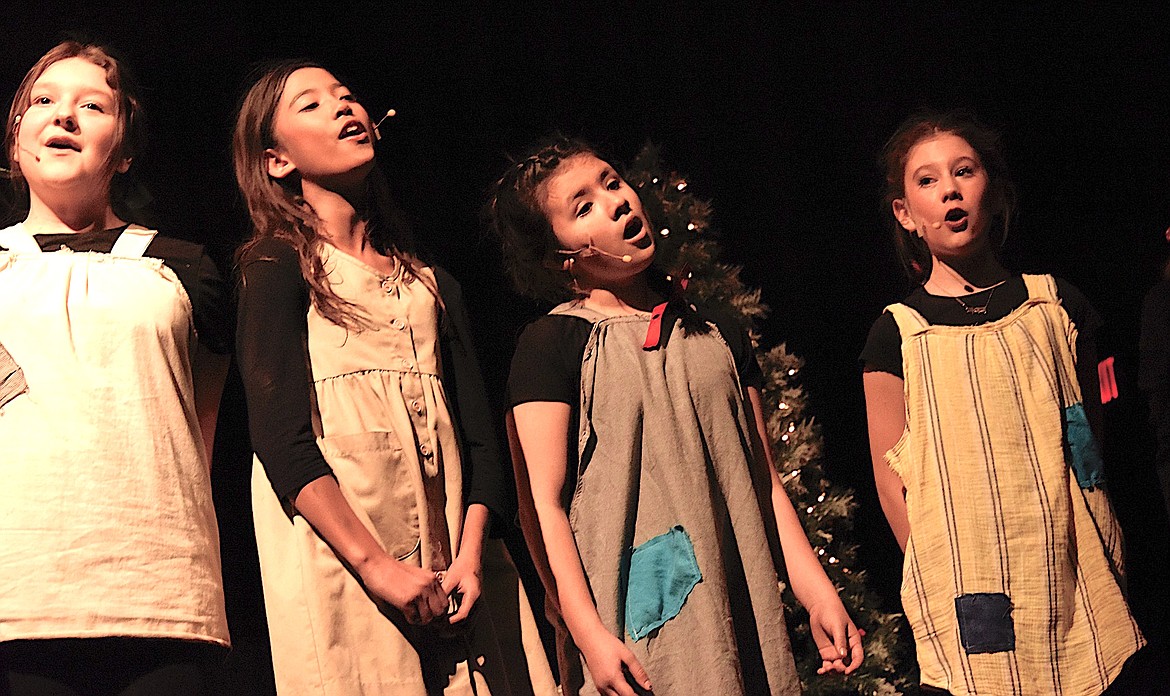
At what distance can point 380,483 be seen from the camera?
94.3 inches

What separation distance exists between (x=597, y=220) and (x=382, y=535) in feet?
2.53

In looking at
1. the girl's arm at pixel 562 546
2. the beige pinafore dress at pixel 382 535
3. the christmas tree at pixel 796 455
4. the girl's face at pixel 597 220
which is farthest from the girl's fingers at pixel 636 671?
the christmas tree at pixel 796 455

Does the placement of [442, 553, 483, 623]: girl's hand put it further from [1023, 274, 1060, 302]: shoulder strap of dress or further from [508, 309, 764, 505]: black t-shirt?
[1023, 274, 1060, 302]: shoulder strap of dress

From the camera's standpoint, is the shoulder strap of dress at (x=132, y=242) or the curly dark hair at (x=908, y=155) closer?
the shoulder strap of dress at (x=132, y=242)

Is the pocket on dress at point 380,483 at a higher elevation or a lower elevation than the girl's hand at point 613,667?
higher

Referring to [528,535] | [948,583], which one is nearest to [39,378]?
[528,535]

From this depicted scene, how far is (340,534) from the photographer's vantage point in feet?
7.56

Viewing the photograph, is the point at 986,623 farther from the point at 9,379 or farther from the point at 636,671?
the point at 9,379

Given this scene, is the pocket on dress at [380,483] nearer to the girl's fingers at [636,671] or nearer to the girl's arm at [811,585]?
the girl's fingers at [636,671]

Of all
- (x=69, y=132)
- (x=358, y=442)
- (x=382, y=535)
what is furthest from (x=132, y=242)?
(x=382, y=535)

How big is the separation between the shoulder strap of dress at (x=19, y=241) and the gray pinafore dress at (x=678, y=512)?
964 millimetres

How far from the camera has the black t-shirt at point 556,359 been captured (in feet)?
8.52

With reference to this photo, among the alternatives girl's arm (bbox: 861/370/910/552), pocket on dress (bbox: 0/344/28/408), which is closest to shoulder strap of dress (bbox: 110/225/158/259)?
pocket on dress (bbox: 0/344/28/408)

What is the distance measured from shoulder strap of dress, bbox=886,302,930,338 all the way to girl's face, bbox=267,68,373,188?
1.18 metres
